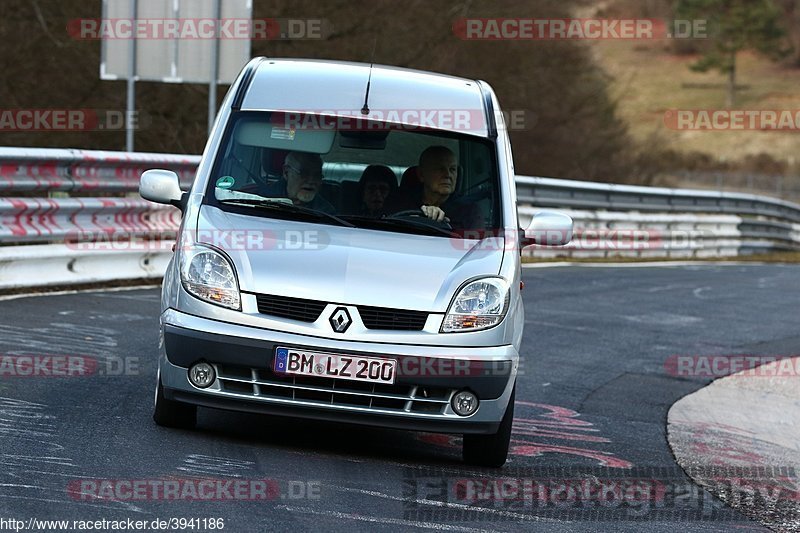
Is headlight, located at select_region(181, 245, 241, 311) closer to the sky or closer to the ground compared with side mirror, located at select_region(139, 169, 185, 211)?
closer to the ground

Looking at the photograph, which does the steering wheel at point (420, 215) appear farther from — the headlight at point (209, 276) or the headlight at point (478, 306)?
the headlight at point (209, 276)

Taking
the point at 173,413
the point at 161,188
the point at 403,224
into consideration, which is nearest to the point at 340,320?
the point at 403,224

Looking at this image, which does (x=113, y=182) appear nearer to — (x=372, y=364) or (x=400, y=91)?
(x=400, y=91)

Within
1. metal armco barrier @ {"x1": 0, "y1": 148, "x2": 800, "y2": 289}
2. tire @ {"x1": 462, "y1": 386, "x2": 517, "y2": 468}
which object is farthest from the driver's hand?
metal armco barrier @ {"x1": 0, "y1": 148, "x2": 800, "y2": 289}

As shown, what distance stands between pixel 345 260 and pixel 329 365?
0.53 metres

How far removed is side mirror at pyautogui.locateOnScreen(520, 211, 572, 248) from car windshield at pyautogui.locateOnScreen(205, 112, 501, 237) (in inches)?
9.8

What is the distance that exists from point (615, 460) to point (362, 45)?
71.7 ft

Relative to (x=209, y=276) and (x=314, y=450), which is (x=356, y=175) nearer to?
(x=209, y=276)

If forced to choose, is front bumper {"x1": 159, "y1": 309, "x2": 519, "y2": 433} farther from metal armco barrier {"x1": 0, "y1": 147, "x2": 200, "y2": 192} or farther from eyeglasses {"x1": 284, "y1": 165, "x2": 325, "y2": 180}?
metal armco barrier {"x1": 0, "y1": 147, "x2": 200, "y2": 192}

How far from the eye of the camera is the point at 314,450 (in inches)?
272

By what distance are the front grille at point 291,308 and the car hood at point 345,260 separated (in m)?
0.03

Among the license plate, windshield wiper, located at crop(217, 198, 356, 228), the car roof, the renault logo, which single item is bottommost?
the license plate

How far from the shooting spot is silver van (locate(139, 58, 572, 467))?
655cm

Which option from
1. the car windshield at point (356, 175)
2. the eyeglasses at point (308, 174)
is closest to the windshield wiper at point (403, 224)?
the car windshield at point (356, 175)
